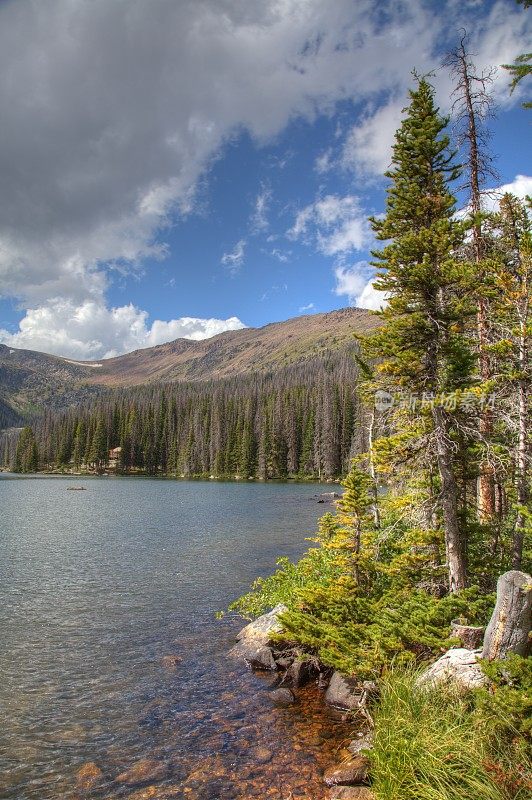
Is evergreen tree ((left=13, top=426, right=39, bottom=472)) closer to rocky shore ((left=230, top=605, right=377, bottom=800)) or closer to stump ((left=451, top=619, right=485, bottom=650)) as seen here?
rocky shore ((left=230, top=605, right=377, bottom=800))

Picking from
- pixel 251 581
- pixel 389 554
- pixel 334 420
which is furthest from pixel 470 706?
pixel 334 420

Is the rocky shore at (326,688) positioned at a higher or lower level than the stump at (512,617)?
lower

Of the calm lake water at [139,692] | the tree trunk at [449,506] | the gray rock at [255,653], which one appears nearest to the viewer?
the calm lake water at [139,692]

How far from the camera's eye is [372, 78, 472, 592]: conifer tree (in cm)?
1361

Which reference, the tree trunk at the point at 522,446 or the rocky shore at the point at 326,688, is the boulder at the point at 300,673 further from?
the tree trunk at the point at 522,446

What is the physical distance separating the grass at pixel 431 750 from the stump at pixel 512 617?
1.23 metres

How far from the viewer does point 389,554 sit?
60.1 feet

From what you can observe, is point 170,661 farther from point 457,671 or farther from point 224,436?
point 224,436

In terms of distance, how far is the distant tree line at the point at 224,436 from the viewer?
134125mm

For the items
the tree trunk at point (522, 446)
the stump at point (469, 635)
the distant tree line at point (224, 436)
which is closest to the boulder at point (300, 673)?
the stump at point (469, 635)

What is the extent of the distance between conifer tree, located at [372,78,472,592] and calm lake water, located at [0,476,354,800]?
647 centimetres

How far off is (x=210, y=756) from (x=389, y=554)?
985 centimetres

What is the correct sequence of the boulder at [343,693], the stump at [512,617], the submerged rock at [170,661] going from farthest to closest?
the submerged rock at [170,661], the boulder at [343,693], the stump at [512,617]

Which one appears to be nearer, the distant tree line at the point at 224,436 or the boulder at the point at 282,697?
the boulder at the point at 282,697
